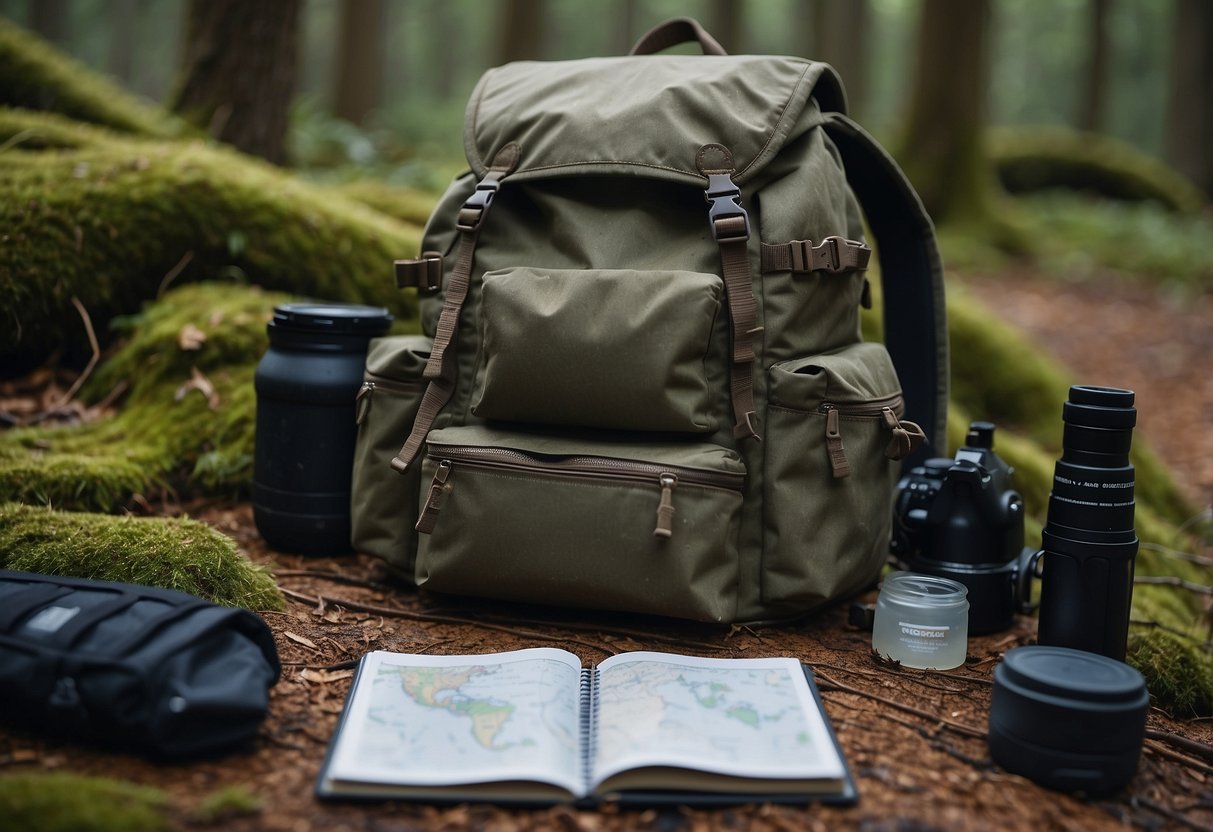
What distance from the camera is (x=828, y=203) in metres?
2.77

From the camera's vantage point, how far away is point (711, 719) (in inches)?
82.8

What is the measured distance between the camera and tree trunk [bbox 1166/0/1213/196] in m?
16.4

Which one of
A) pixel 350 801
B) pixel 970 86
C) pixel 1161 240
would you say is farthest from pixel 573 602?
pixel 1161 240

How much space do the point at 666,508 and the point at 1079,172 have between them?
14.0 meters

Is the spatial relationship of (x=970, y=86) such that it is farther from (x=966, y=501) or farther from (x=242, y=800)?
(x=242, y=800)

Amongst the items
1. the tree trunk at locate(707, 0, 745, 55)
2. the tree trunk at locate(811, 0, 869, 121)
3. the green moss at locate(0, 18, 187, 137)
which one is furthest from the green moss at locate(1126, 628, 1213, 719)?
the tree trunk at locate(811, 0, 869, 121)

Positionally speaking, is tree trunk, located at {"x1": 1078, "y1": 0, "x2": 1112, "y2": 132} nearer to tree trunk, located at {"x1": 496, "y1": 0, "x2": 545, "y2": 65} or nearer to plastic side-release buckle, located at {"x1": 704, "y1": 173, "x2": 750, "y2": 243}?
tree trunk, located at {"x1": 496, "y1": 0, "x2": 545, "y2": 65}

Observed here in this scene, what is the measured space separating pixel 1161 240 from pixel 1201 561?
8875 millimetres

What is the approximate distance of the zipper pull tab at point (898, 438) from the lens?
8.91 ft

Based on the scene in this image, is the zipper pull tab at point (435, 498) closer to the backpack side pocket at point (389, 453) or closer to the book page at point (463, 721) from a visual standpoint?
the backpack side pocket at point (389, 453)

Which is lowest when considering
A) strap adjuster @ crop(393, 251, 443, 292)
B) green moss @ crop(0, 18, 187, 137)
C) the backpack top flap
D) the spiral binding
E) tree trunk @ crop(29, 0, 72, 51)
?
the spiral binding

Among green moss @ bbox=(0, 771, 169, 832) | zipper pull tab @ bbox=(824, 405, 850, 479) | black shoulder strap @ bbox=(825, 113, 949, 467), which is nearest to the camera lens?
green moss @ bbox=(0, 771, 169, 832)

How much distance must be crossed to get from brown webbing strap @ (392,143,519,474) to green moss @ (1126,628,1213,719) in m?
2.08

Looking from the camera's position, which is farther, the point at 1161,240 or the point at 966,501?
the point at 1161,240
